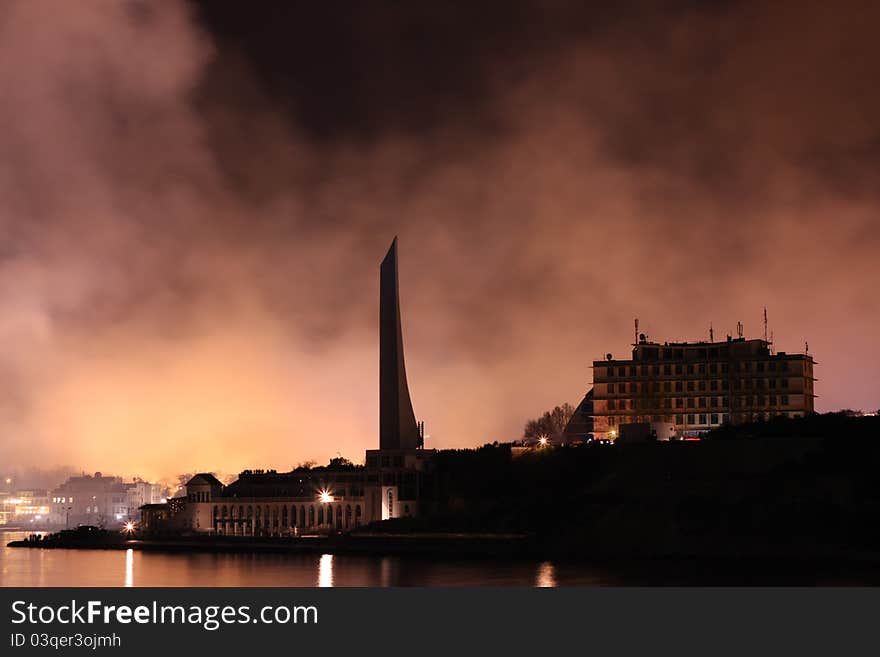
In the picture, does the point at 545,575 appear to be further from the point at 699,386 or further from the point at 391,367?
the point at 699,386

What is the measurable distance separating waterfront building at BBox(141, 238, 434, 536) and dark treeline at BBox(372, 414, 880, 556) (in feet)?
13.0

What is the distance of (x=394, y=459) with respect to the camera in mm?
119438

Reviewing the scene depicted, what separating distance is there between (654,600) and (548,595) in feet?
21.7

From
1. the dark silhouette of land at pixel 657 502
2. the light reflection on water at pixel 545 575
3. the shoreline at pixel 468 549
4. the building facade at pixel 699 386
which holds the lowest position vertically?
the light reflection on water at pixel 545 575

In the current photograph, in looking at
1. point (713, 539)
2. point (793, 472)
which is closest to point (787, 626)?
point (713, 539)

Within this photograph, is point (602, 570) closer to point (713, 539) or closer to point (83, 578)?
point (713, 539)

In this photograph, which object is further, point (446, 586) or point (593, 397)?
point (593, 397)

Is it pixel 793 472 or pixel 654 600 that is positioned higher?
pixel 793 472

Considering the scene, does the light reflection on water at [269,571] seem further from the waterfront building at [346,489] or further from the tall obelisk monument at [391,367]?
the tall obelisk monument at [391,367]

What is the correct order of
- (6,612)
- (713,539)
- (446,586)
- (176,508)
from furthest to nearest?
1. (176,508)
2. (713,539)
3. (446,586)
4. (6,612)

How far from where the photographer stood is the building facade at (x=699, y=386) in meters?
128

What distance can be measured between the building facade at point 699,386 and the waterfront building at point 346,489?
790 inches

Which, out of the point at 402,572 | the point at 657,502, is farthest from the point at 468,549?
the point at 402,572

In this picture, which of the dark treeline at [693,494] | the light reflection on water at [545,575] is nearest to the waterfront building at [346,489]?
the dark treeline at [693,494]
